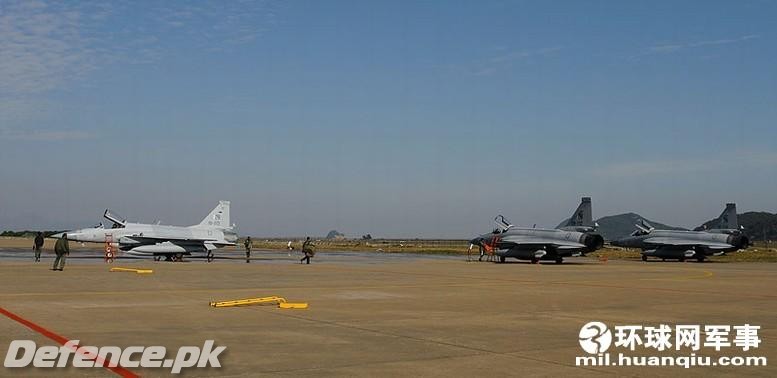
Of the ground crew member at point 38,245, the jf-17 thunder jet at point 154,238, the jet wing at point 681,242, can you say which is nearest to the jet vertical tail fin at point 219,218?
the jf-17 thunder jet at point 154,238

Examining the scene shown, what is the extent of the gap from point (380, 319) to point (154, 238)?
38292 mm

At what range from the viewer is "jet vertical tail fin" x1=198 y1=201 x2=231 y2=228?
5469 centimetres

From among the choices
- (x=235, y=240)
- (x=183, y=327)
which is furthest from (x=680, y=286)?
(x=235, y=240)

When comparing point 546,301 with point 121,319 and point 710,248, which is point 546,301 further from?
point 710,248

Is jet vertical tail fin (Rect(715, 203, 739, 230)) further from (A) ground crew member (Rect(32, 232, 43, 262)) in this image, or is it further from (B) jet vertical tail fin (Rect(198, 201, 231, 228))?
(A) ground crew member (Rect(32, 232, 43, 262))

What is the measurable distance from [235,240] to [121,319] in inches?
1664

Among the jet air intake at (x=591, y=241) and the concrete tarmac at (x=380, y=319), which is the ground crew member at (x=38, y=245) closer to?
the concrete tarmac at (x=380, y=319)

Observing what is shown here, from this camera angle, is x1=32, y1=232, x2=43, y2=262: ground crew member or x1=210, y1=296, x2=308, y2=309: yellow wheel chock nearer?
x1=210, y1=296, x2=308, y2=309: yellow wheel chock

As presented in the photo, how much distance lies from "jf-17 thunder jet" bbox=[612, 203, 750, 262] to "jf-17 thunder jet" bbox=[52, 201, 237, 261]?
108ft

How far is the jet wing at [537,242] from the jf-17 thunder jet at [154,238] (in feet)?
64.8

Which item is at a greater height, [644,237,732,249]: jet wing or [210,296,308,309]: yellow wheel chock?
[644,237,732,249]: jet wing

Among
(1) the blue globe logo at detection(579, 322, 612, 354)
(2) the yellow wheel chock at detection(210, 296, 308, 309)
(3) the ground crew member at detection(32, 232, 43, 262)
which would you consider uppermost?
(3) the ground crew member at detection(32, 232, 43, 262)

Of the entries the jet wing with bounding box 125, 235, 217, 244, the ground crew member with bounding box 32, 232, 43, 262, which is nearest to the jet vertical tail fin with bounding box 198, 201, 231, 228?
the jet wing with bounding box 125, 235, 217, 244

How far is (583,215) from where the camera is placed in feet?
177
